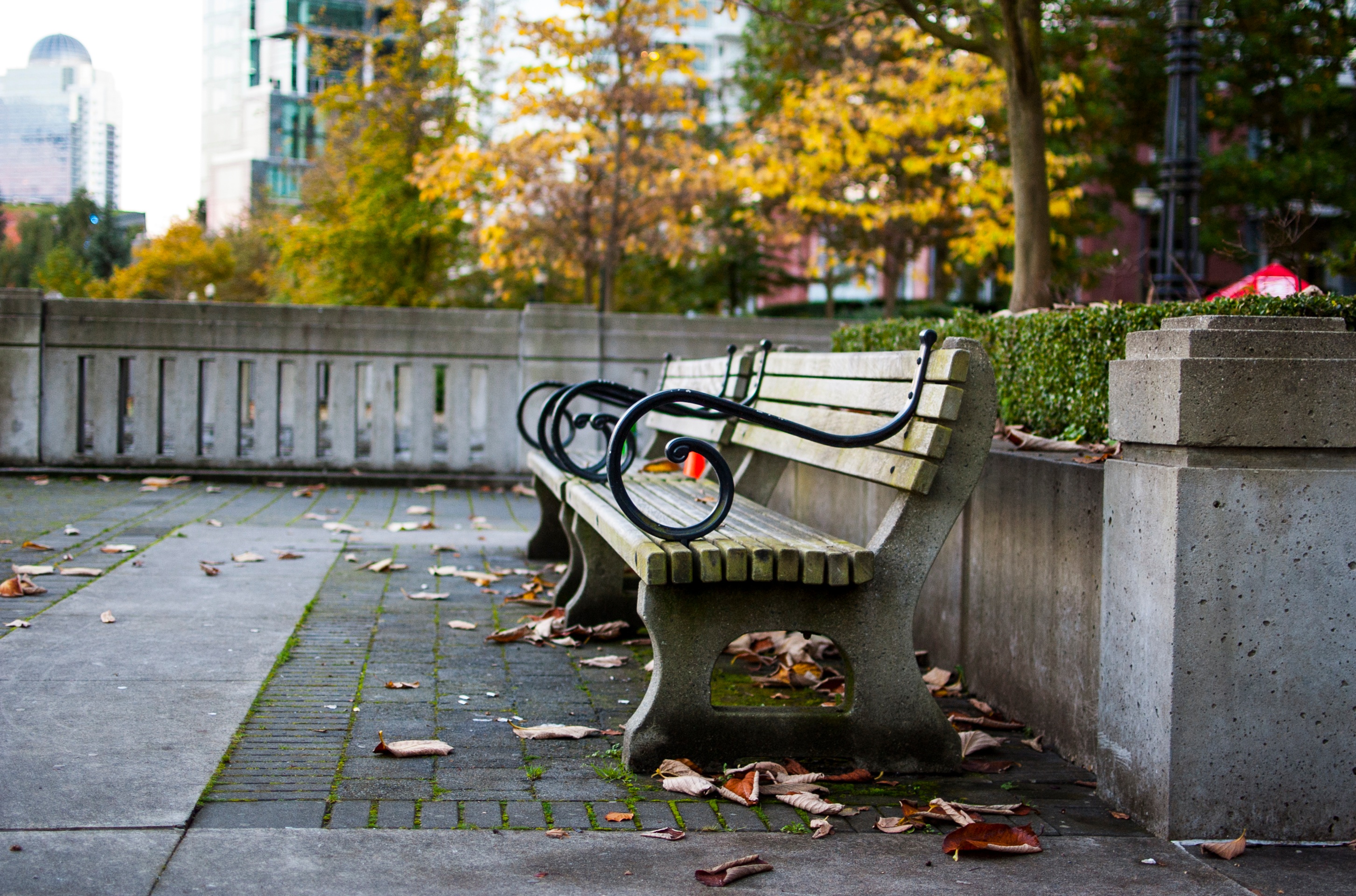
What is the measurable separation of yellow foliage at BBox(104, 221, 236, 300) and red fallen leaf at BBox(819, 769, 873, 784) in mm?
47480

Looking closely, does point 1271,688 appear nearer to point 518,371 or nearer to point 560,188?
point 518,371

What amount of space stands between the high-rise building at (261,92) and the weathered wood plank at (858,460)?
79.0ft

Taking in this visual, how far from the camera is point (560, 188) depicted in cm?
1698

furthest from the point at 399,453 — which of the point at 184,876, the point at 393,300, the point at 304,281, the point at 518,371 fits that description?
the point at 304,281

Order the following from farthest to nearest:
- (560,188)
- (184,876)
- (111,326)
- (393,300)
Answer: (393,300) < (560,188) < (111,326) < (184,876)

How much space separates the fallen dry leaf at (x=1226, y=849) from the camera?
291 centimetres

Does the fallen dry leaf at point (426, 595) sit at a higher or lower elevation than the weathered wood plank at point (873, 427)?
lower

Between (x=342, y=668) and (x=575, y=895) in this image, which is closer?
(x=575, y=895)

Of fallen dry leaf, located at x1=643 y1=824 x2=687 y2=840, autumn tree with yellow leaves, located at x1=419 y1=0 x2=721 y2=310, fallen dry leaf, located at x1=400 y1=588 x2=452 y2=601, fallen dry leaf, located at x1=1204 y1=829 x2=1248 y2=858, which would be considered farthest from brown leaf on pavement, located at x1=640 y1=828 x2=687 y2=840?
autumn tree with yellow leaves, located at x1=419 y1=0 x2=721 y2=310

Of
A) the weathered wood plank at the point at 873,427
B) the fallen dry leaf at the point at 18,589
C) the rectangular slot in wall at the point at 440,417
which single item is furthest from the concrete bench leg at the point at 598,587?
the rectangular slot in wall at the point at 440,417

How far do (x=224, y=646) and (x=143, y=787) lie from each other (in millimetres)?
1542

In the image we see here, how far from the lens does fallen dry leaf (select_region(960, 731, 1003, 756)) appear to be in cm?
368

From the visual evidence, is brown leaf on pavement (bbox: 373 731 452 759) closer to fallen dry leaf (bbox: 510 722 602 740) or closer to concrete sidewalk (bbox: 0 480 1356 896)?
concrete sidewalk (bbox: 0 480 1356 896)

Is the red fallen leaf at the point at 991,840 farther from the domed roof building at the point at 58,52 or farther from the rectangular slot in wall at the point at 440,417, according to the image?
the domed roof building at the point at 58,52
